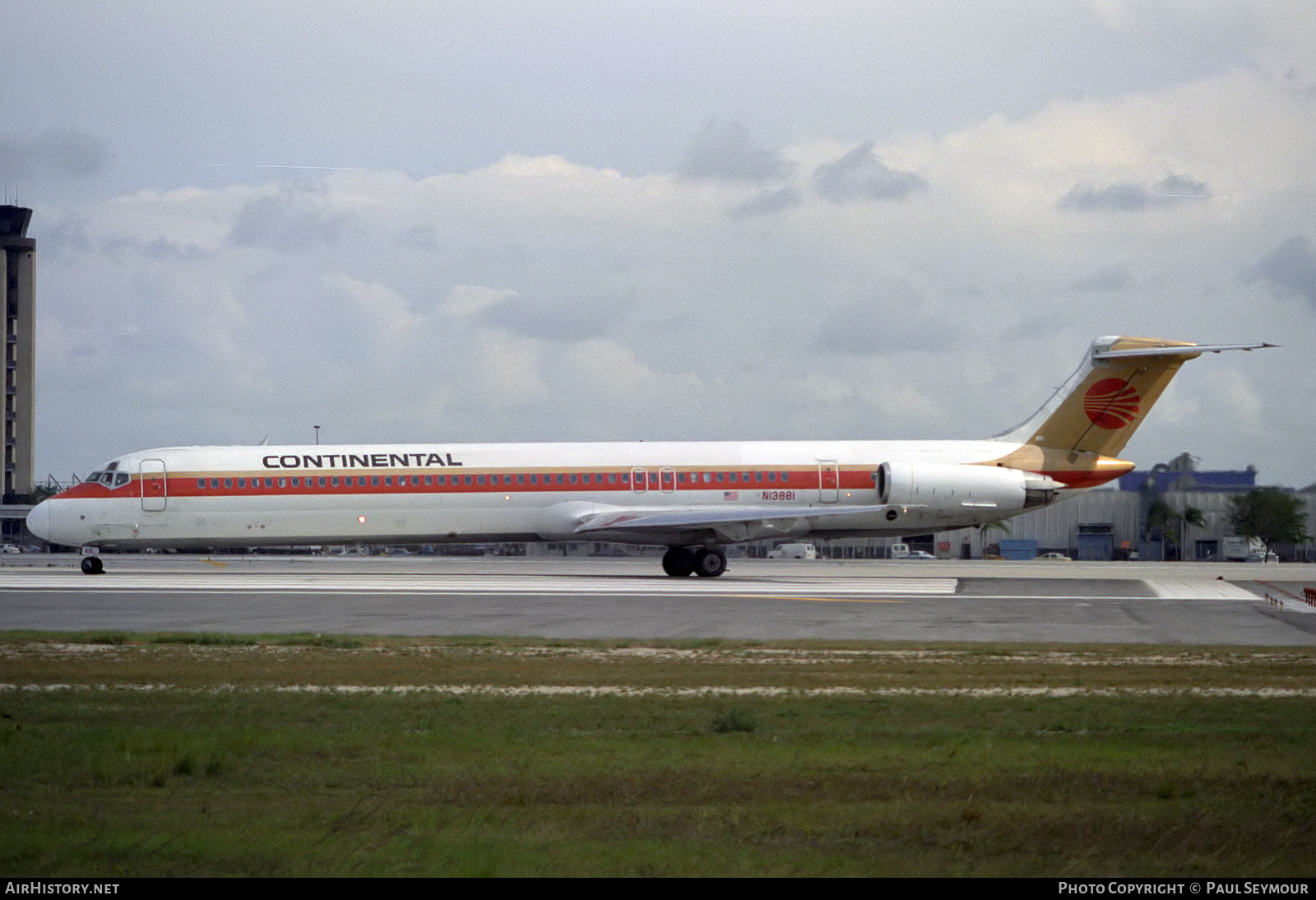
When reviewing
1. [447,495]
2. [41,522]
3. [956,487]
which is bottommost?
[41,522]

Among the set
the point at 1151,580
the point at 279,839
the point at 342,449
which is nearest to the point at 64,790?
the point at 279,839

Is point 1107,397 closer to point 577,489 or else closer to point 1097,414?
point 1097,414

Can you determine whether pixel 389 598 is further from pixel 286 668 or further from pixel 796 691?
pixel 796 691

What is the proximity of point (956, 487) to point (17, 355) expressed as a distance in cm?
10934

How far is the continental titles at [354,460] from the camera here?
132 feet

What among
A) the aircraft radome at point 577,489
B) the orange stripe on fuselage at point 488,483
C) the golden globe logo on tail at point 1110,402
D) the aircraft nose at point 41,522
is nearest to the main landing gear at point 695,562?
the aircraft radome at point 577,489

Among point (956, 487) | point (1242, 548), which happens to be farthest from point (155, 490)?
point (1242, 548)

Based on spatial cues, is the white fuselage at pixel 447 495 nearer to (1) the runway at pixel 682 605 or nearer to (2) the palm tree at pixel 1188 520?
(1) the runway at pixel 682 605

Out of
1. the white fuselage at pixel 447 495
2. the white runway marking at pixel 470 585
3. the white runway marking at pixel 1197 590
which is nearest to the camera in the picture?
the white runway marking at pixel 1197 590

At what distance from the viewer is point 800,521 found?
39.3m

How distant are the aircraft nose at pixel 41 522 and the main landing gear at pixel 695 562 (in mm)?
18636

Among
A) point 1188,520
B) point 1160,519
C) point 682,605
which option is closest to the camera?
point 682,605

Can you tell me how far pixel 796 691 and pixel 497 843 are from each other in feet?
23.7

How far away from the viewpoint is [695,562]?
3997cm
